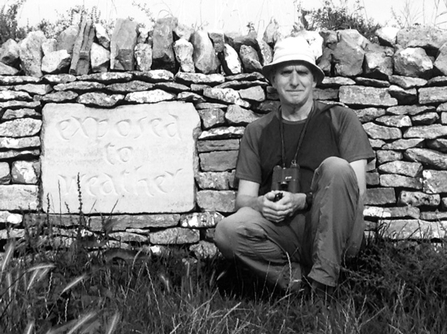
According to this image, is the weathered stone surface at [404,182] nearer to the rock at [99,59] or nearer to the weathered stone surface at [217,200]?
the weathered stone surface at [217,200]

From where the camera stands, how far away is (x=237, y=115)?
196 inches

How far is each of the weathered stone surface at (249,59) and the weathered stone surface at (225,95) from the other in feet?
0.77

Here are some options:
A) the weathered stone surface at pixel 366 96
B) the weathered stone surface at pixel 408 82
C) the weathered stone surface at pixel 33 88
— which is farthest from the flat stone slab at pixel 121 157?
the weathered stone surface at pixel 408 82

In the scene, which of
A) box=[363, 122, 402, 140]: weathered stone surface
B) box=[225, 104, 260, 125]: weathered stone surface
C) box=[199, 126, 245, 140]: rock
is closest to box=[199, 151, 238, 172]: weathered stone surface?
box=[199, 126, 245, 140]: rock

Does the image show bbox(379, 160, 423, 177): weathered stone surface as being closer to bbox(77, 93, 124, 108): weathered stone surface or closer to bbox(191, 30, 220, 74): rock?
bbox(191, 30, 220, 74): rock

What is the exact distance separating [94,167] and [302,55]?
1.81 meters

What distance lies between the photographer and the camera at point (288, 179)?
4215 mm

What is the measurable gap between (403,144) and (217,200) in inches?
57.3

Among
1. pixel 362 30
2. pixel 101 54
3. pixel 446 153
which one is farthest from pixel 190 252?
pixel 362 30

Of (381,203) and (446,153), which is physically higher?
(446,153)

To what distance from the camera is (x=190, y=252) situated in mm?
4961

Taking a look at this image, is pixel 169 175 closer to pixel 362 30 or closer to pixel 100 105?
pixel 100 105

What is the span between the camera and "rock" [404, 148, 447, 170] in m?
4.88

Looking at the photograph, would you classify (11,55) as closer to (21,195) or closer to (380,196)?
(21,195)
